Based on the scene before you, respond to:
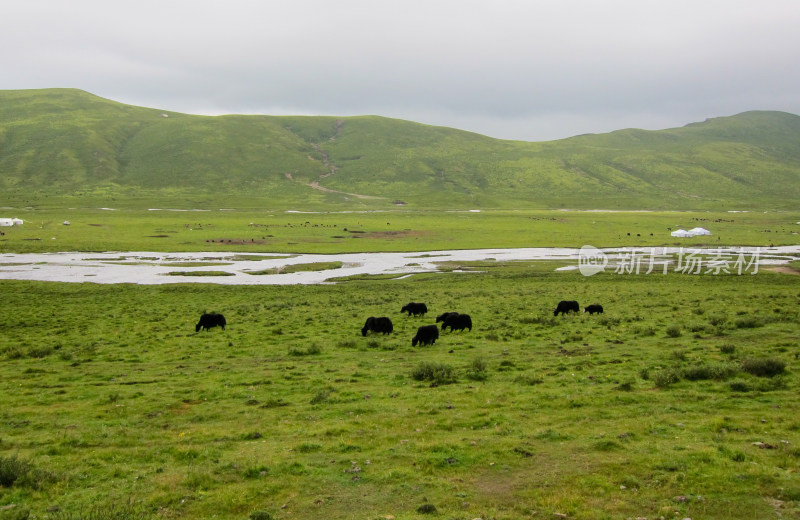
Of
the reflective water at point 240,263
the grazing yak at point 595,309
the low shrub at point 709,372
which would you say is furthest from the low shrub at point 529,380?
the reflective water at point 240,263

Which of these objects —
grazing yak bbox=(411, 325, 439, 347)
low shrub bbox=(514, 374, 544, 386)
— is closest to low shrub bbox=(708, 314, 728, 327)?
low shrub bbox=(514, 374, 544, 386)

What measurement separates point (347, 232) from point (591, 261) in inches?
1872

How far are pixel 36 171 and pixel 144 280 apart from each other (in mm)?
179097

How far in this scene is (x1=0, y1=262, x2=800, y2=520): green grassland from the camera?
29.9 ft

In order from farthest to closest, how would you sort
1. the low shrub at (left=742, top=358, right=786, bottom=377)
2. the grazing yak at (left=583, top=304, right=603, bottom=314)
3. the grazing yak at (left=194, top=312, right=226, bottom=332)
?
the grazing yak at (left=583, top=304, right=603, bottom=314), the grazing yak at (left=194, top=312, right=226, bottom=332), the low shrub at (left=742, top=358, right=786, bottom=377)

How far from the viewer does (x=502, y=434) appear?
12.3 m

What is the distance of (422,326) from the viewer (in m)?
24.0

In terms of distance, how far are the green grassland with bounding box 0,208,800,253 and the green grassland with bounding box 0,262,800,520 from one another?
5406cm

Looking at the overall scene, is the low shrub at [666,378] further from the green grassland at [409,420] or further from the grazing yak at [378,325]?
the grazing yak at [378,325]

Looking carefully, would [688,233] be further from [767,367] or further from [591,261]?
[767,367]

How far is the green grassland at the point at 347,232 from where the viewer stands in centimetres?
8194

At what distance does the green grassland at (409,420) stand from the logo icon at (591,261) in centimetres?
2808

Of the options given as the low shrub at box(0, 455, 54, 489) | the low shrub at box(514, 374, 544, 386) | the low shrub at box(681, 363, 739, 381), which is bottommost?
the low shrub at box(0, 455, 54, 489)

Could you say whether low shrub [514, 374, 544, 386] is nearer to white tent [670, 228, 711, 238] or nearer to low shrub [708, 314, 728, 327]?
low shrub [708, 314, 728, 327]
